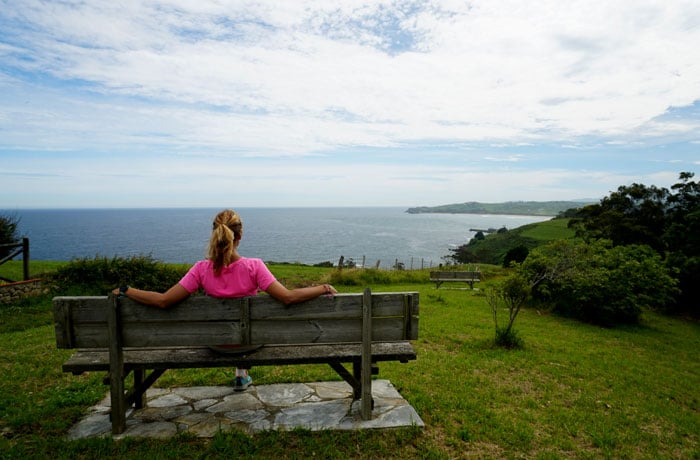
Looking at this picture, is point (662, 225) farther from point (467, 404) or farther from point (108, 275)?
point (108, 275)

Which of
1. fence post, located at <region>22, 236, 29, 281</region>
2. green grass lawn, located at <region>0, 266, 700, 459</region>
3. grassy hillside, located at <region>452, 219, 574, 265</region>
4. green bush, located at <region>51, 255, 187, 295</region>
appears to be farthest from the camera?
grassy hillside, located at <region>452, 219, 574, 265</region>

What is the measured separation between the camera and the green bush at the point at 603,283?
11.8m

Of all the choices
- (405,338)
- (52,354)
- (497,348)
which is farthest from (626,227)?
(52,354)

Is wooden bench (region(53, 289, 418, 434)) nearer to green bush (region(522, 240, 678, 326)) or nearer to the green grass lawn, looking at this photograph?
the green grass lawn

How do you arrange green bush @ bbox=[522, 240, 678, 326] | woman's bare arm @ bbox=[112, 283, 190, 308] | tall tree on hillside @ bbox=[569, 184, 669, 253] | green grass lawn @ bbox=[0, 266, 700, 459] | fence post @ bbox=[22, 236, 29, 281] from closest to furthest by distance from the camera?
woman's bare arm @ bbox=[112, 283, 190, 308] → green grass lawn @ bbox=[0, 266, 700, 459] → fence post @ bbox=[22, 236, 29, 281] → green bush @ bbox=[522, 240, 678, 326] → tall tree on hillside @ bbox=[569, 184, 669, 253]

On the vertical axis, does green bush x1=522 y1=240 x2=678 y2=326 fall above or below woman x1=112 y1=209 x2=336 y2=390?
below

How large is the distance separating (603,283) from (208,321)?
12617 millimetres

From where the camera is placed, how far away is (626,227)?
2514cm

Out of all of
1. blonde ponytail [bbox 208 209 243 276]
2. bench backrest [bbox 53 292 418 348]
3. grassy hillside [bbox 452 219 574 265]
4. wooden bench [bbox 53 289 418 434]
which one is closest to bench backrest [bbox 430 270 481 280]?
wooden bench [bbox 53 289 418 434]

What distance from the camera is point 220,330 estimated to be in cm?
367

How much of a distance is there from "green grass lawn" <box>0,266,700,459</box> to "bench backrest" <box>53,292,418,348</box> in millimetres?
917

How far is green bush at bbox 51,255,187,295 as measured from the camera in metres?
12.5

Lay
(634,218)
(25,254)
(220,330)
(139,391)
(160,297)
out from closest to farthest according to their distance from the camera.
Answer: (160,297), (220,330), (139,391), (25,254), (634,218)

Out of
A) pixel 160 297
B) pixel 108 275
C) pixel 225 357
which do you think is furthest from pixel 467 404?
pixel 108 275
